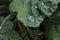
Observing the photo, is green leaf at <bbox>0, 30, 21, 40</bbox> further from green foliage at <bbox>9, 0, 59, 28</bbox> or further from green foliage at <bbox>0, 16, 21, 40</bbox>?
green foliage at <bbox>9, 0, 59, 28</bbox>

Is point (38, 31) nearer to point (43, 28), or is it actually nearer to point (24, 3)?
point (43, 28)

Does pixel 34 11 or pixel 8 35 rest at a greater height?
pixel 34 11

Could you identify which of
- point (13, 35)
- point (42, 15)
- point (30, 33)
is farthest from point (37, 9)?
point (30, 33)

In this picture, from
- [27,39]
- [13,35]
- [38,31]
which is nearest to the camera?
[13,35]

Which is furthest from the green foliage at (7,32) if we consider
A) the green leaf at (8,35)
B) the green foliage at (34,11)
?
the green foliage at (34,11)

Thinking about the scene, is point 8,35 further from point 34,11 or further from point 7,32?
point 34,11

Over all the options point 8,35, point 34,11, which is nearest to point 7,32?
point 8,35

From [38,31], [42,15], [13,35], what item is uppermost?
[42,15]

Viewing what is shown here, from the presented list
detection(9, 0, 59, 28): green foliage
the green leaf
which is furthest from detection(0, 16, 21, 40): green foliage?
detection(9, 0, 59, 28): green foliage

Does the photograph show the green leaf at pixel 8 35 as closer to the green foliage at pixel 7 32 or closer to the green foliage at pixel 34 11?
the green foliage at pixel 7 32
